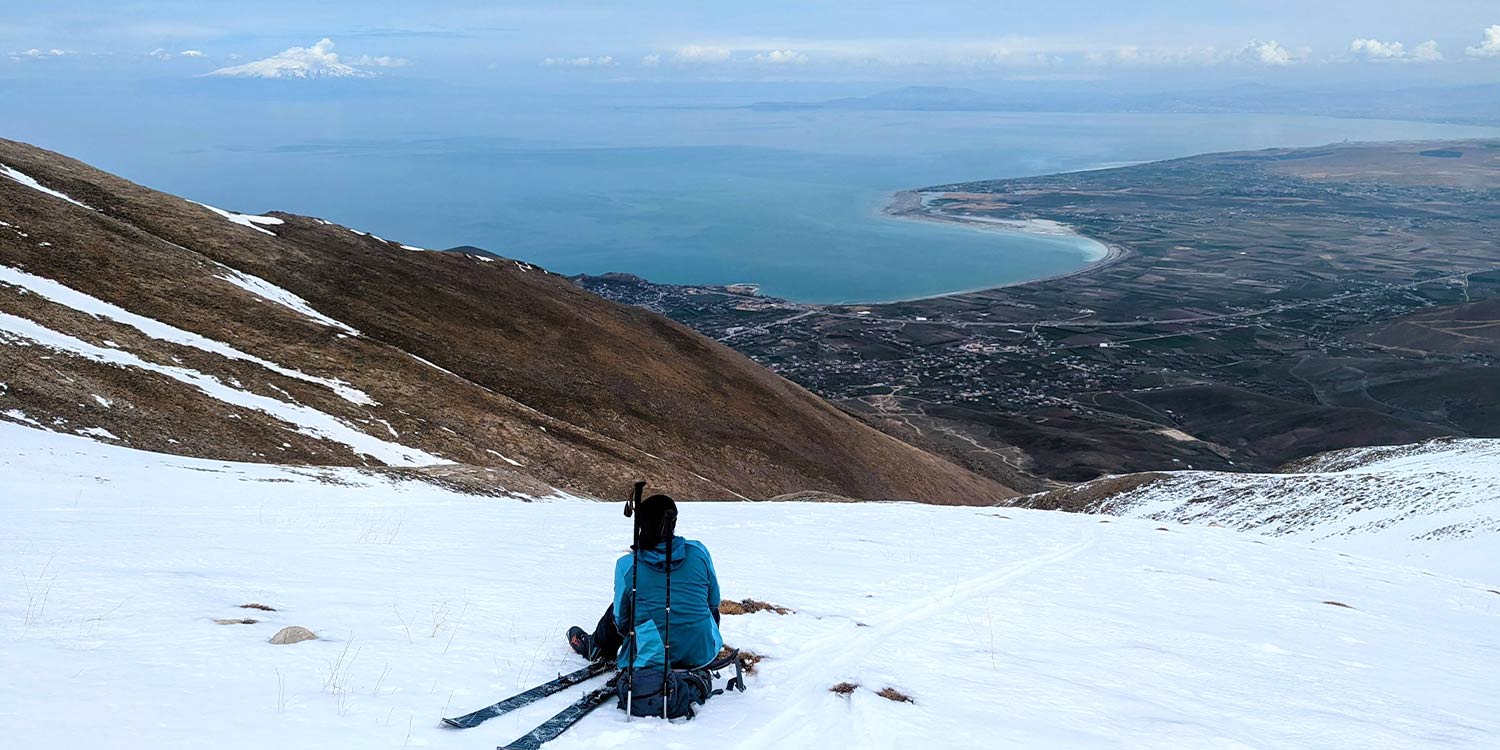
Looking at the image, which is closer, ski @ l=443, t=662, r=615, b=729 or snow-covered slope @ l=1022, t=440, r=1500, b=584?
ski @ l=443, t=662, r=615, b=729

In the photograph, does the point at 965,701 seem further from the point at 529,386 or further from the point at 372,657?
the point at 529,386

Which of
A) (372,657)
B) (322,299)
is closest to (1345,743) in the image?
(372,657)

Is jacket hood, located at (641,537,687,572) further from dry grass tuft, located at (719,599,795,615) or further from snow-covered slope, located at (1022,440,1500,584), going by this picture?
snow-covered slope, located at (1022,440,1500,584)

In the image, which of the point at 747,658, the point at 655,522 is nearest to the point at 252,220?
the point at 747,658

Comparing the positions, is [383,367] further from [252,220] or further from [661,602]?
[661,602]

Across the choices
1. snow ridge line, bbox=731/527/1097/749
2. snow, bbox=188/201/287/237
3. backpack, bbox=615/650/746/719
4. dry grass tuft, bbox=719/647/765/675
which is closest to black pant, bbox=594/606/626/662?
backpack, bbox=615/650/746/719

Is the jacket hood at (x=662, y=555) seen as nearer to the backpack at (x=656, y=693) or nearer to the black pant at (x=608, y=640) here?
the black pant at (x=608, y=640)

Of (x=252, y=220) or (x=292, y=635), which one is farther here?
(x=252, y=220)

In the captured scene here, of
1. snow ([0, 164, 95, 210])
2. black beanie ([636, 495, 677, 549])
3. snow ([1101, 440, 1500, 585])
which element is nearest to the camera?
black beanie ([636, 495, 677, 549])
